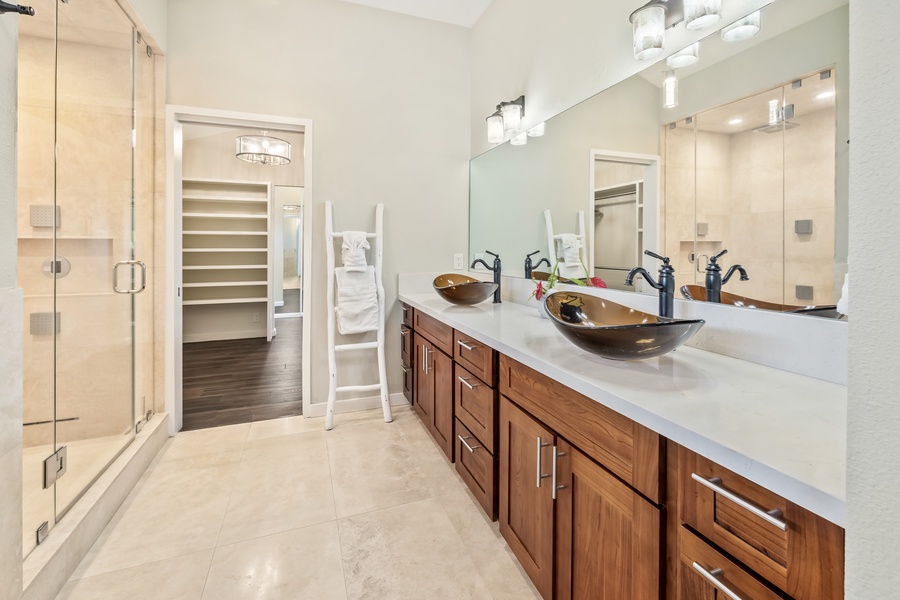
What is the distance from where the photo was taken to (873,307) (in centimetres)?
46

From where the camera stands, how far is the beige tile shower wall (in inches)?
40.8

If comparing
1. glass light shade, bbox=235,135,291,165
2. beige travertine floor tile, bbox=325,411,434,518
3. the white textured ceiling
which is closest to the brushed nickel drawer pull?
beige travertine floor tile, bbox=325,411,434,518

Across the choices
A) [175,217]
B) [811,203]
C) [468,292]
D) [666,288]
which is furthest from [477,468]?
[175,217]

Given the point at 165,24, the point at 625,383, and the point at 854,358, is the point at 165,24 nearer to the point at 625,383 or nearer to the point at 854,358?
the point at 625,383

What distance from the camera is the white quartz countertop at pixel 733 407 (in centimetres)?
58

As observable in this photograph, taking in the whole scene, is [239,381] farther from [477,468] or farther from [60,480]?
[477,468]

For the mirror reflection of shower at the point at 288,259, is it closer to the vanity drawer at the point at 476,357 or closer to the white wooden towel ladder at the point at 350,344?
the white wooden towel ladder at the point at 350,344

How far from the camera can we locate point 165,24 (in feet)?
8.19

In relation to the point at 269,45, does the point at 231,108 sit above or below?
below

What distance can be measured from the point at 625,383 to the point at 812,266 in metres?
0.62

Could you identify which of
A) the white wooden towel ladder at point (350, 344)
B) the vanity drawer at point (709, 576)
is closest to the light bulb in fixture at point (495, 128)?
the white wooden towel ladder at point (350, 344)

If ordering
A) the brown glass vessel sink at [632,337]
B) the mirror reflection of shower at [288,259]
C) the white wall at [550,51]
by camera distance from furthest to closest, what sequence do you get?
the mirror reflection of shower at [288,259], the white wall at [550,51], the brown glass vessel sink at [632,337]

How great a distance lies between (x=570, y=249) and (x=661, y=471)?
145 centimetres

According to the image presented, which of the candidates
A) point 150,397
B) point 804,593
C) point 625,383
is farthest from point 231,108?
point 804,593
